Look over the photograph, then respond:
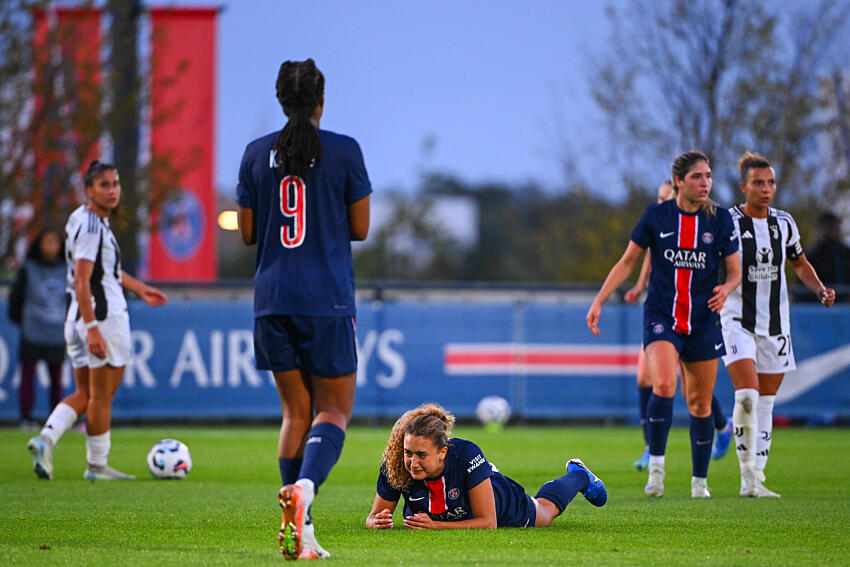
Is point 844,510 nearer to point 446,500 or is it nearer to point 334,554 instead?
point 446,500

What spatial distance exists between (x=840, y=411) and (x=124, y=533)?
1360 centimetres

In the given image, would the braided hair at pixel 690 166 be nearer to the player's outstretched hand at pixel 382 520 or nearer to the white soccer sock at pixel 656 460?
the white soccer sock at pixel 656 460

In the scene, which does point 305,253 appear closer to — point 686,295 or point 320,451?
point 320,451

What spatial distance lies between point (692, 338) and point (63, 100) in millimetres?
15438

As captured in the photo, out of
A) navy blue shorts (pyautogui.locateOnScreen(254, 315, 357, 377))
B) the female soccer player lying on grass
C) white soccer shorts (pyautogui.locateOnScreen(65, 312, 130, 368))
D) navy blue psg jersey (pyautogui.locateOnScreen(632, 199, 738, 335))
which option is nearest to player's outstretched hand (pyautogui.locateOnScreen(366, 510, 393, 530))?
the female soccer player lying on grass

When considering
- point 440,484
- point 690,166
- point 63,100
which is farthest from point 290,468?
point 63,100

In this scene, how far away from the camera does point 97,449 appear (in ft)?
33.9

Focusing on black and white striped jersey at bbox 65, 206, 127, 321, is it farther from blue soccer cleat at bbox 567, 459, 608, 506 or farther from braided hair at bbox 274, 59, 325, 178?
braided hair at bbox 274, 59, 325, 178

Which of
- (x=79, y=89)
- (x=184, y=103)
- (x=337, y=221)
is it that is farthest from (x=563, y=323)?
(x=337, y=221)

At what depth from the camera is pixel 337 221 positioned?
6059mm

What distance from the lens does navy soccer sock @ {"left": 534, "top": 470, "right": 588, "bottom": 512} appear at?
24.3ft

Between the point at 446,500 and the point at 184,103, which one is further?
the point at 184,103

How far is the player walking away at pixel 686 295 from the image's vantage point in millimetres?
8805

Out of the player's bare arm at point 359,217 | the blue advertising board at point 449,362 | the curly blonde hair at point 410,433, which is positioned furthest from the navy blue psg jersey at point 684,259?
the blue advertising board at point 449,362
